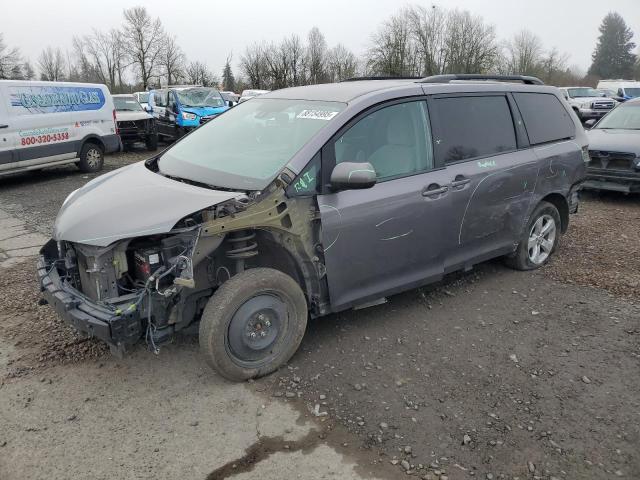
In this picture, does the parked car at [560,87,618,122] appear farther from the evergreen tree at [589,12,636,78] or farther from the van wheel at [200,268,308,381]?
the evergreen tree at [589,12,636,78]

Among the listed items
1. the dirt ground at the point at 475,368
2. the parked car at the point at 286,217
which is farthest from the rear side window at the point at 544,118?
the dirt ground at the point at 475,368

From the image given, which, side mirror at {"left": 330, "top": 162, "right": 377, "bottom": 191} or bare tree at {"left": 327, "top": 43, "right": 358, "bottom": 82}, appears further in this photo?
bare tree at {"left": 327, "top": 43, "right": 358, "bottom": 82}

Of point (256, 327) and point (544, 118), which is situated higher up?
point (544, 118)

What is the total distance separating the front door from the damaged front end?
0.17 metres

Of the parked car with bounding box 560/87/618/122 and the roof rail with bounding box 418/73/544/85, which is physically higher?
the roof rail with bounding box 418/73/544/85

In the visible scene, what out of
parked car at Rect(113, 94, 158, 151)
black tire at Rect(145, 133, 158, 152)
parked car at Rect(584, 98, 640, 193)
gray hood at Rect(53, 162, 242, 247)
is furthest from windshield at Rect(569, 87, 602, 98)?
gray hood at Rect(53, 162, 242, 247)

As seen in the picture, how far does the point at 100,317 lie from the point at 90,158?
10108 millimetres

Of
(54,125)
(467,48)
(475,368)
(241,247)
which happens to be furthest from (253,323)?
(467,48)

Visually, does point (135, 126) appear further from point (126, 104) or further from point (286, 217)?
point (286, 217)

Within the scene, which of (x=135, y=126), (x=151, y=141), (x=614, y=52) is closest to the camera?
(x=135, y=126)

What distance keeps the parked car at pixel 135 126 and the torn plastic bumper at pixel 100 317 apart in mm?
12904

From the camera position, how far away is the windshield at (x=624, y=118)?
899cm

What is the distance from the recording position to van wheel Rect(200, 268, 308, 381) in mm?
3225

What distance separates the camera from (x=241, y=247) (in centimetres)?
342
